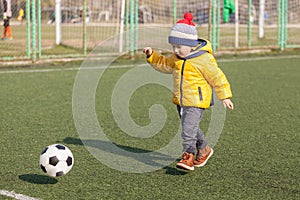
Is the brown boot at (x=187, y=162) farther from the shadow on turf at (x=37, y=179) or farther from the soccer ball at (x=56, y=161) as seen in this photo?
the shadow on turf at (x=37, y=179)

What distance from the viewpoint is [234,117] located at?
813 cm

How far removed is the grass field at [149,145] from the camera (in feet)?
15.8

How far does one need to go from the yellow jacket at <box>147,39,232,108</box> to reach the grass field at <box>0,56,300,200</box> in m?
0.62

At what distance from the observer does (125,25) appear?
18016mm

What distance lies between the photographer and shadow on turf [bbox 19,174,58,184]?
4976 mm

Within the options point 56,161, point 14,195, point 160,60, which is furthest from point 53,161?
point 160,60

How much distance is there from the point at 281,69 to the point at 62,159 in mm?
9708

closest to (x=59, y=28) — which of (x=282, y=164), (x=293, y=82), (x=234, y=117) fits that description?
(x=293, y=82)

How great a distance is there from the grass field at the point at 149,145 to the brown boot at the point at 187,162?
0.22 ft

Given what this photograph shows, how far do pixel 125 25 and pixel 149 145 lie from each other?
38.9 ft

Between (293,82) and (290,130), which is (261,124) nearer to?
(290,130)

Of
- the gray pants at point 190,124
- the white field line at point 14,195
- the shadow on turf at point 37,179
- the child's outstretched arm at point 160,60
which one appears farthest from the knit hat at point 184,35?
the white field line at point 14,195

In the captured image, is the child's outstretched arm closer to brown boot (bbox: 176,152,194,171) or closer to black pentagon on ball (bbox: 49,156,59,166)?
brown boot (bbox: 176,152,194,171)

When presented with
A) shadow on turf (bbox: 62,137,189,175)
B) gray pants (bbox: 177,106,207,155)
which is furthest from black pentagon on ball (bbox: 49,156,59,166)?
gray pants (bbox: 177,106,207,155)
